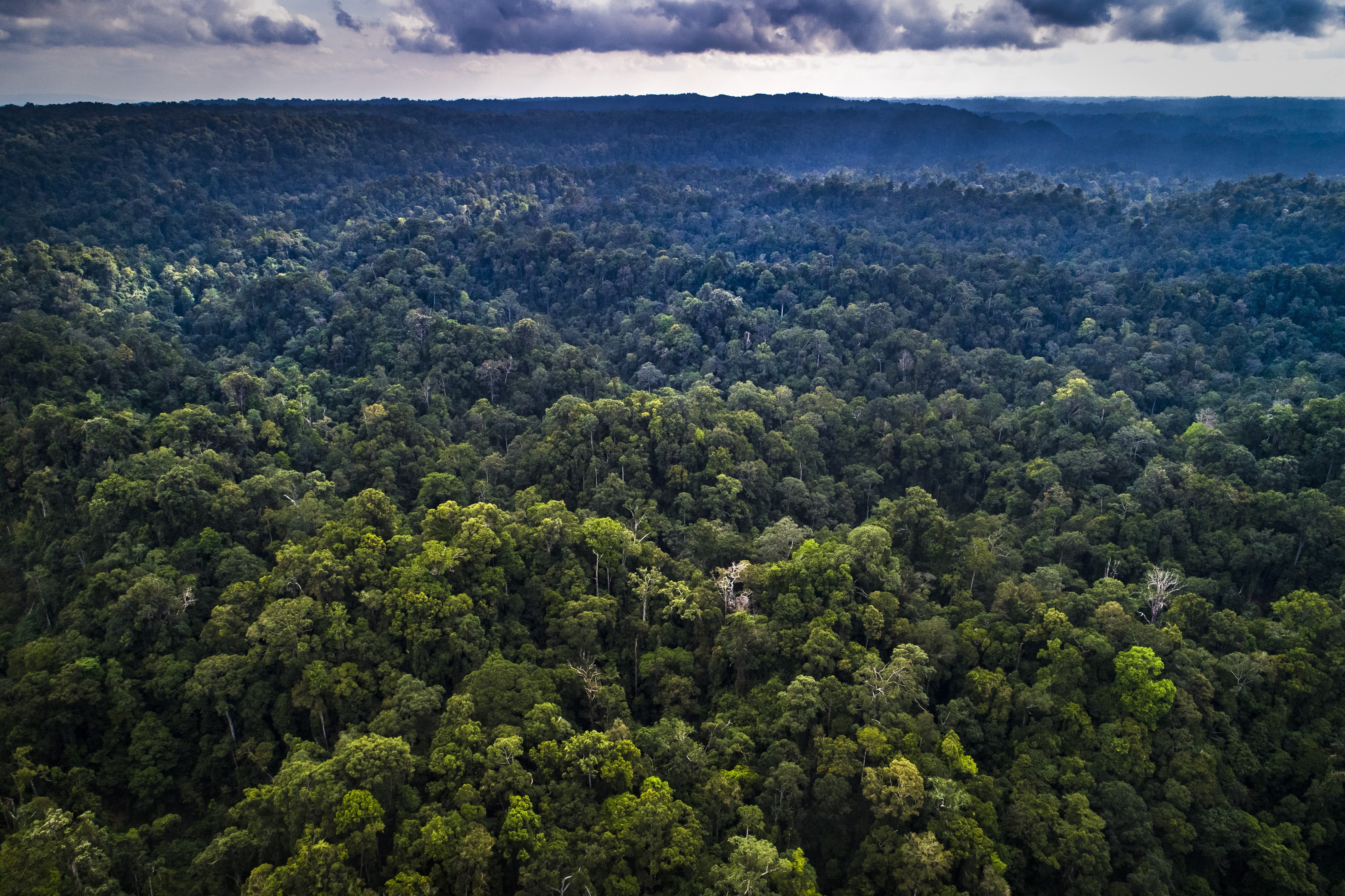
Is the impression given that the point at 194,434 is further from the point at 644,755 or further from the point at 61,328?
the point at 644,755

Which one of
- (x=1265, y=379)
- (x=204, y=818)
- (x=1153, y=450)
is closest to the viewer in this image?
(x=204, y=818)

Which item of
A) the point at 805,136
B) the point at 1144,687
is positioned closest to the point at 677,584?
the point at 1144,687

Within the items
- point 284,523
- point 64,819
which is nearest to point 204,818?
point 64,819

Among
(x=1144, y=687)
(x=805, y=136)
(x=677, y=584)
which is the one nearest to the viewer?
(x=1144, y=687)

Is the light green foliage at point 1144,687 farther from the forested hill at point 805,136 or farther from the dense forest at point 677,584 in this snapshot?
the forested hill at point 805,136

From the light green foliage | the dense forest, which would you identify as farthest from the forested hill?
the light green foliage

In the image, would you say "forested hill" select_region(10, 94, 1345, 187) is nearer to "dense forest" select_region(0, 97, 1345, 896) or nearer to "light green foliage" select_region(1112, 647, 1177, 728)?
"dense forest" select_region(0, 97, 1345, 896)

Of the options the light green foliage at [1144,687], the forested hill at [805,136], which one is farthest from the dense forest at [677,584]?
the forested hill at [805,136]

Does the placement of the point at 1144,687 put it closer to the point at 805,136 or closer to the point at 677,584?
Answer: the point at 677,584
